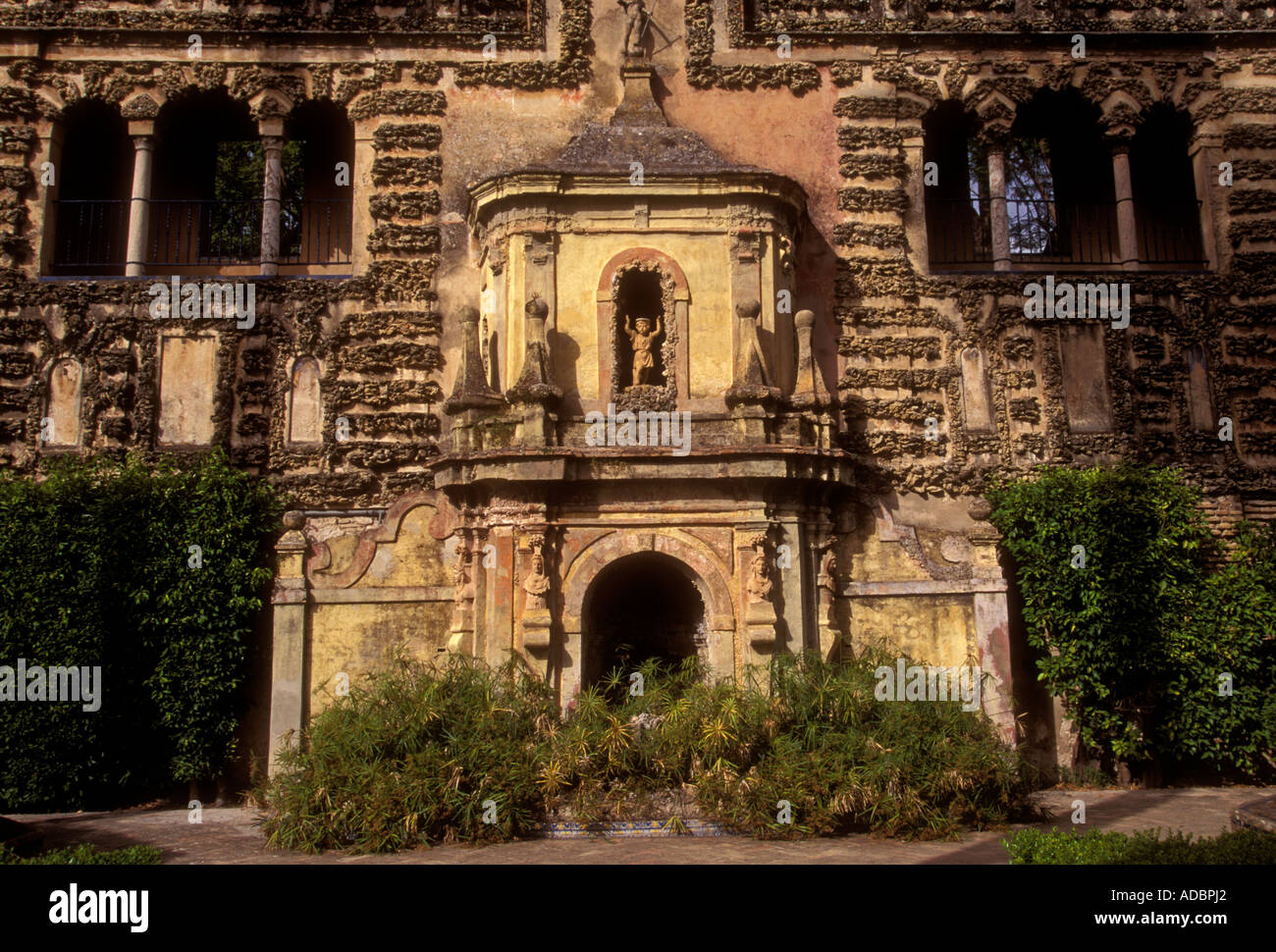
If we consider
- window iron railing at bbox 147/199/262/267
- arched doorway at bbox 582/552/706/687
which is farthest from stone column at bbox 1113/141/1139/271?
window iron railing at bbox 147/199/262/267

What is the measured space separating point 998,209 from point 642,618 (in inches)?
367

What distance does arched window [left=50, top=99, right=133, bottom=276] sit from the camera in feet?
63.0

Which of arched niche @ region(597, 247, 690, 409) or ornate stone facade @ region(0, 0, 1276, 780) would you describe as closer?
ornate stone facade @ region(0, 0, 1276, 780)

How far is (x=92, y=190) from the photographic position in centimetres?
1998

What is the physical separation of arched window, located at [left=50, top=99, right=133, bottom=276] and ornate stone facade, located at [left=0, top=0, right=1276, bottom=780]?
7 centimetres

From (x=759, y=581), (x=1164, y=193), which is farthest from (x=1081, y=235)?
(x=759, y=581)

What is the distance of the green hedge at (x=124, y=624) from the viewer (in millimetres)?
15367

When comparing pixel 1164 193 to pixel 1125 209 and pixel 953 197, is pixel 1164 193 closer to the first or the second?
pixel 1125 209

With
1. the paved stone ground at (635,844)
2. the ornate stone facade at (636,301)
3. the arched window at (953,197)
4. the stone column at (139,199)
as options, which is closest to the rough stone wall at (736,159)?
the ornate stone facade at (636,301)

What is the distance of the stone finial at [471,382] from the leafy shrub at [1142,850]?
9.22 meters

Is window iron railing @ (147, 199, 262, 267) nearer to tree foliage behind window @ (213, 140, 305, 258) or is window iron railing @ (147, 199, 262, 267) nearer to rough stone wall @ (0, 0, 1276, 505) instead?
tree foliage behind window @ (213, 140, 305, 258)

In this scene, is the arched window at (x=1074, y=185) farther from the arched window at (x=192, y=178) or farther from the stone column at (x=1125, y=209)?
the arched window at (x=192, y=178)

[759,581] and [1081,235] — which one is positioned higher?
[1081,235]
